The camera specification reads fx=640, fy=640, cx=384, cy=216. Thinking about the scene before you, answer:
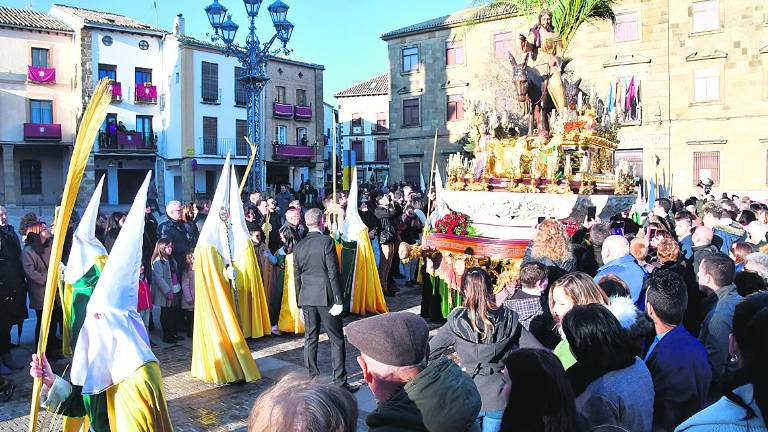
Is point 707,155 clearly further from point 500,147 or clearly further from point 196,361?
point 196,361

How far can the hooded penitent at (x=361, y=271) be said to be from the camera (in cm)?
1050

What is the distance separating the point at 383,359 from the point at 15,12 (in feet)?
137

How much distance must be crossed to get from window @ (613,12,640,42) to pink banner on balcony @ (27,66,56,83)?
3012 cm

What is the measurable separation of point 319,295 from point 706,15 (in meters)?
29.2

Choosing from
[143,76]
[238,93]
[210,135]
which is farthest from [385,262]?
[238,93]

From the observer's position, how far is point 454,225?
9.59 meters

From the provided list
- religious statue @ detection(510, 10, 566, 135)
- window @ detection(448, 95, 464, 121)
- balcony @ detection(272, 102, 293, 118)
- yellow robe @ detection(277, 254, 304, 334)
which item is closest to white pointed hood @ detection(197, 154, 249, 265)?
yellow robe @ detection(277, 254, 304, 334)

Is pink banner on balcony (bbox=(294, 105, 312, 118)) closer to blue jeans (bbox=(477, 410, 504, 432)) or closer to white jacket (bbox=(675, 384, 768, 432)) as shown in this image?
blue jeans (bbox=(477, 410, 504, 432))

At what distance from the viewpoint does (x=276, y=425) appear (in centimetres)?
194

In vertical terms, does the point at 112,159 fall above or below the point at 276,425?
above

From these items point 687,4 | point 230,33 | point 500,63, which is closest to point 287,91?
point 500,63

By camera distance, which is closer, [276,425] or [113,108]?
[276,425]

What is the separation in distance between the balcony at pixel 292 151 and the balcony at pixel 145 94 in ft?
27.4

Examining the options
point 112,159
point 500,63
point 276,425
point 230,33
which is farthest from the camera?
point 112,159
